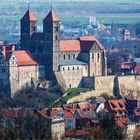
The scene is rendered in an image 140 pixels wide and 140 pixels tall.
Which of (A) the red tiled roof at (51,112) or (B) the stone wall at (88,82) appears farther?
(B) the stone wall at (88,82)

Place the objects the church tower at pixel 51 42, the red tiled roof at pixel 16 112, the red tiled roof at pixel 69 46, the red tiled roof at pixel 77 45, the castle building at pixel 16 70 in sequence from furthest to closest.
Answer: the red tiled roof at pixel 77 45
the red tiled roof at pixel 69 46
the church tower at pixel 51 42
the castle building at pixel 16 70
the red tiled roof at pixel 16 112

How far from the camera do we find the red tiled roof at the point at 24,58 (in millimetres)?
59562

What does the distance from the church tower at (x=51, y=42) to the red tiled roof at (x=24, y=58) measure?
3.26 ft

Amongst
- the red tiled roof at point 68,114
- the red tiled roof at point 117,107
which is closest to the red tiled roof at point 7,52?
the red tiled roof at point 117,107

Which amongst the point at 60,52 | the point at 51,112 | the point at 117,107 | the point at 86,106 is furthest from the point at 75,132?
the point at 60,52

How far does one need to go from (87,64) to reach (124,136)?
58.6 ft

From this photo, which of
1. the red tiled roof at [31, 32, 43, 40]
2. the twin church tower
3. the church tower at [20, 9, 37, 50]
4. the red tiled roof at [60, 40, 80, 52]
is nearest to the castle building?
the twin church tower

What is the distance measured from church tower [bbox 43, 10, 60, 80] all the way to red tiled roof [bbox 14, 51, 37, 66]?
0.99 m

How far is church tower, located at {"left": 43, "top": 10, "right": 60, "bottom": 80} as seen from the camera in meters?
60.9

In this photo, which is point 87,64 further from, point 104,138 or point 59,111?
point 104,138

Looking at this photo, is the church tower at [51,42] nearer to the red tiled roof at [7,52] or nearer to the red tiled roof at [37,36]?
the red tiled roof at [37,36]

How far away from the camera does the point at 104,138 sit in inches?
1596

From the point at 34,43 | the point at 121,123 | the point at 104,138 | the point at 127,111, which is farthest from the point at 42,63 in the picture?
the point at 104,138

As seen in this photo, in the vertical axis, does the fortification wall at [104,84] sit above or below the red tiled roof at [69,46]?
below
